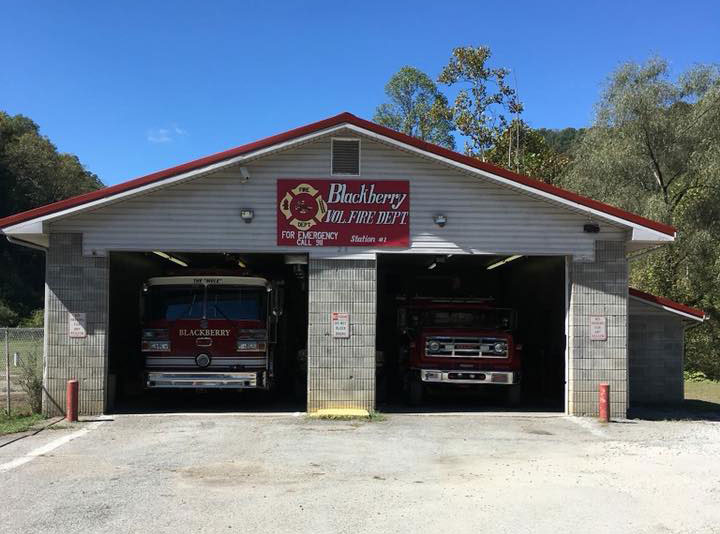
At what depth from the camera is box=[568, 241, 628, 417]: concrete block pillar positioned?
43.3 feet

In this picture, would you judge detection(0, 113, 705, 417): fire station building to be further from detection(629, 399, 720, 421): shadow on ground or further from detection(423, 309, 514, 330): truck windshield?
detection(423, 309, 514, 330): truck windshield

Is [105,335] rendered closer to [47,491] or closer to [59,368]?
[59,368]

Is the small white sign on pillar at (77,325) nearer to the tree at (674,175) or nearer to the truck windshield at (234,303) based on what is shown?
the truck windshield at (234,303)

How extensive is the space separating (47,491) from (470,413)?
8.34 m

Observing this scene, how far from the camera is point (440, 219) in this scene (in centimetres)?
1302

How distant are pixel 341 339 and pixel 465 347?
2857mm

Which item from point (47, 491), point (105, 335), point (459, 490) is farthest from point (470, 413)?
point (47, 491)

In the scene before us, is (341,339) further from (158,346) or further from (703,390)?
(703,390)

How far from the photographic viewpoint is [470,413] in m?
13.6

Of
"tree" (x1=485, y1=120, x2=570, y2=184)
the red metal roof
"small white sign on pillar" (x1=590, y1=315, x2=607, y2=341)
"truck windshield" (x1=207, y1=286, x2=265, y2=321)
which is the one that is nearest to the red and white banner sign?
the red metal roof

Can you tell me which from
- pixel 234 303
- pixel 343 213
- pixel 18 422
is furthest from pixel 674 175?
pixel 18 422

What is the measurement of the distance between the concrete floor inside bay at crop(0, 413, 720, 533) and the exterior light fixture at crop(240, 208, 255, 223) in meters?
3.76

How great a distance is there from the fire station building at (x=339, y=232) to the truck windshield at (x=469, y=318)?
2262 mm

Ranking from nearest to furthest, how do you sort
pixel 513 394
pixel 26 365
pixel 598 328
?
pixel 598 328 → pixel 26 365 → pixel 513 394
